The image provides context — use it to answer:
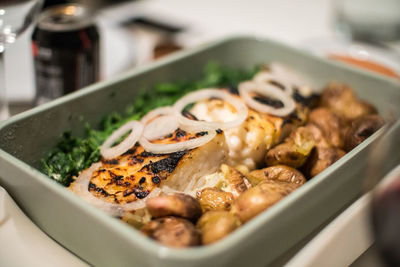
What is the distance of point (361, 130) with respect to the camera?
52.8 inches

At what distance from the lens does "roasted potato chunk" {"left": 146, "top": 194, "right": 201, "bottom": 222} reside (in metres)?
1.00

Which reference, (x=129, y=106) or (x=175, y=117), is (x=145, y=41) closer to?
(x=129, y=106)

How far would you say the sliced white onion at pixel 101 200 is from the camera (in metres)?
1.08

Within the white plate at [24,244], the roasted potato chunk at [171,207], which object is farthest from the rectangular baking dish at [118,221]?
the roasted potato chunk at [171,207]

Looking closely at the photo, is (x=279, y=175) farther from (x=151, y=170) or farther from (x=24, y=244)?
(x=24, y=244)

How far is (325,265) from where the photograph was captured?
1.05 metres

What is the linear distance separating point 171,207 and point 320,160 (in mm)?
519

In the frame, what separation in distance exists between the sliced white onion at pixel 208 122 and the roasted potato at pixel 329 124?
10.5 inches

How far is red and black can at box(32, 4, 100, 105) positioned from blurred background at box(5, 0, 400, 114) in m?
0.16

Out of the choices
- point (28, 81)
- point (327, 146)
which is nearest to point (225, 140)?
point (327, 146)

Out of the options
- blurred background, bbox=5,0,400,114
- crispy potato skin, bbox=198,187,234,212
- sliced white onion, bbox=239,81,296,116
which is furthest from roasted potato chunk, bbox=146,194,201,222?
blurred background, bbox=5,0,400,114

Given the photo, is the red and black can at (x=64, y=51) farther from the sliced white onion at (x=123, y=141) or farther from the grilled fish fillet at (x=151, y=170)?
the grilled fish fillet at (x=151, y=170)

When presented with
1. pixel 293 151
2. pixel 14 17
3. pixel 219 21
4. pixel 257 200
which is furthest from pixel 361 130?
pixel 219 21

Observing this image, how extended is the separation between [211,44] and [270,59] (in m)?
0.25
